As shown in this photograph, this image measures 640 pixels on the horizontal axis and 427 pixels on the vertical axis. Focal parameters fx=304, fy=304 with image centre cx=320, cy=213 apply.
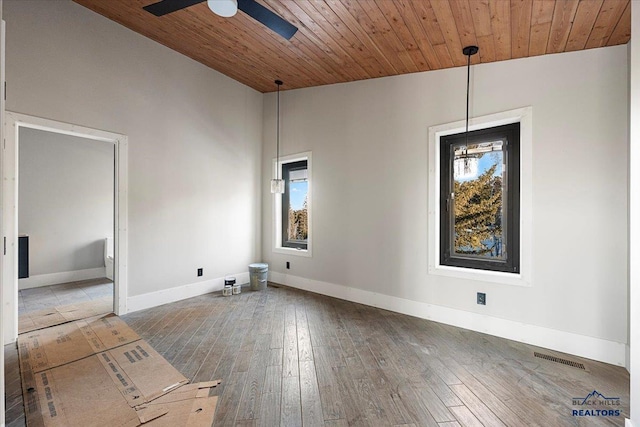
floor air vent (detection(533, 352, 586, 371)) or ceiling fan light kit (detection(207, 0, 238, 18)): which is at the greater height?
ceiling fan light kit (detection(207, 0, 238, 18))

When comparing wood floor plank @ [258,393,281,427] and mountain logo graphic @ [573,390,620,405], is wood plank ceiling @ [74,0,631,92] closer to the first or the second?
mountain logo graphic @ [573,390,620,405]

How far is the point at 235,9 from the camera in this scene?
231 cm

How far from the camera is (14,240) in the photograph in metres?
2.99

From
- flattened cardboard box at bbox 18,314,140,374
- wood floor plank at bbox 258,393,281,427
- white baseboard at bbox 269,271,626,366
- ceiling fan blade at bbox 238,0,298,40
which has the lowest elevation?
wood floor plank at bbox 258,393,281,427

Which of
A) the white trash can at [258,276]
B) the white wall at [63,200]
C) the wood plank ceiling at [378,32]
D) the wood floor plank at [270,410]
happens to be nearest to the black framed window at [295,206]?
the white trash can at [258,276]

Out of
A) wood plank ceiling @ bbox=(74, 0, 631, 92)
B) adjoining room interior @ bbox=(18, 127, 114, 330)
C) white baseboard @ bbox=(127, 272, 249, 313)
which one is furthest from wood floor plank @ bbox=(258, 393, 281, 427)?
adjoining room interior @ bbox=(18, 127, 114, 330)

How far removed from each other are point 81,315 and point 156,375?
205cm

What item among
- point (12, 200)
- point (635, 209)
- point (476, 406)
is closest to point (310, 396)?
point (476, 406)

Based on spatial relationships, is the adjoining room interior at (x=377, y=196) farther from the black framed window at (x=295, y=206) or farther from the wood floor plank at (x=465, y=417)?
the black framed window at (x=295, y=206)

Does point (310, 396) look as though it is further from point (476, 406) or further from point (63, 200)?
point (63, 200)

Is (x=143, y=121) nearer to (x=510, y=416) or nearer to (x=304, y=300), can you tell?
(x=304, y=300)

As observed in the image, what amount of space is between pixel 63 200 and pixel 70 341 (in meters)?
3.41

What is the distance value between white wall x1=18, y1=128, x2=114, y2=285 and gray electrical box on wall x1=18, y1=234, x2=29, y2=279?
0.40ft

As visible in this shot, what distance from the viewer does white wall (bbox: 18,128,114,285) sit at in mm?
4977
